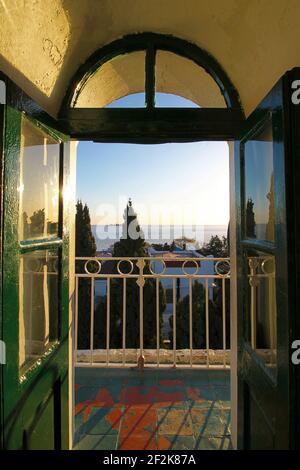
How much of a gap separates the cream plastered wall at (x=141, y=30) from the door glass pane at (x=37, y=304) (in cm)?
83

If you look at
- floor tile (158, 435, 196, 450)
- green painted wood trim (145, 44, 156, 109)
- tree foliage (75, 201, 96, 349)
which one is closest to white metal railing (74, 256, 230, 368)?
floor tile (158, 435, 196, 450)

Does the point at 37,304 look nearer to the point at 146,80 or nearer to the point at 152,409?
the point at 146,80

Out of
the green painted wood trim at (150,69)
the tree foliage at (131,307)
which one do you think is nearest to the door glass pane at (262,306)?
the green painted wood trim at (150,69)

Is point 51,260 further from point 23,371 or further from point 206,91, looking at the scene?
point 206,91

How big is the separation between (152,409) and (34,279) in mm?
1793

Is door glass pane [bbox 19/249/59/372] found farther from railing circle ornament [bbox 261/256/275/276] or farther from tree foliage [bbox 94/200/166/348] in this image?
tree foliage [bbox 94/200/166/348]

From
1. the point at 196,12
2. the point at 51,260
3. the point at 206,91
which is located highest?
the point at 196,12

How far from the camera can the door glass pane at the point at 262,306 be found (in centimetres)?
141

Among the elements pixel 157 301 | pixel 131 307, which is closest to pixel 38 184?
pixel 157 301

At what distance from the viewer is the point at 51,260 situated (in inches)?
67.3

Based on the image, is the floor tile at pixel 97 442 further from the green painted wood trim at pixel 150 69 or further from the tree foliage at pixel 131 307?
the tree foliage at pixel 131 307

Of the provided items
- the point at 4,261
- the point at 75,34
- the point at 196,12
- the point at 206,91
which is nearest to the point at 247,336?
the point at 4,261

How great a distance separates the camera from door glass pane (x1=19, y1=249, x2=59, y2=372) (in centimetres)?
140

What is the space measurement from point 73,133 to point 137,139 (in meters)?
0.38
